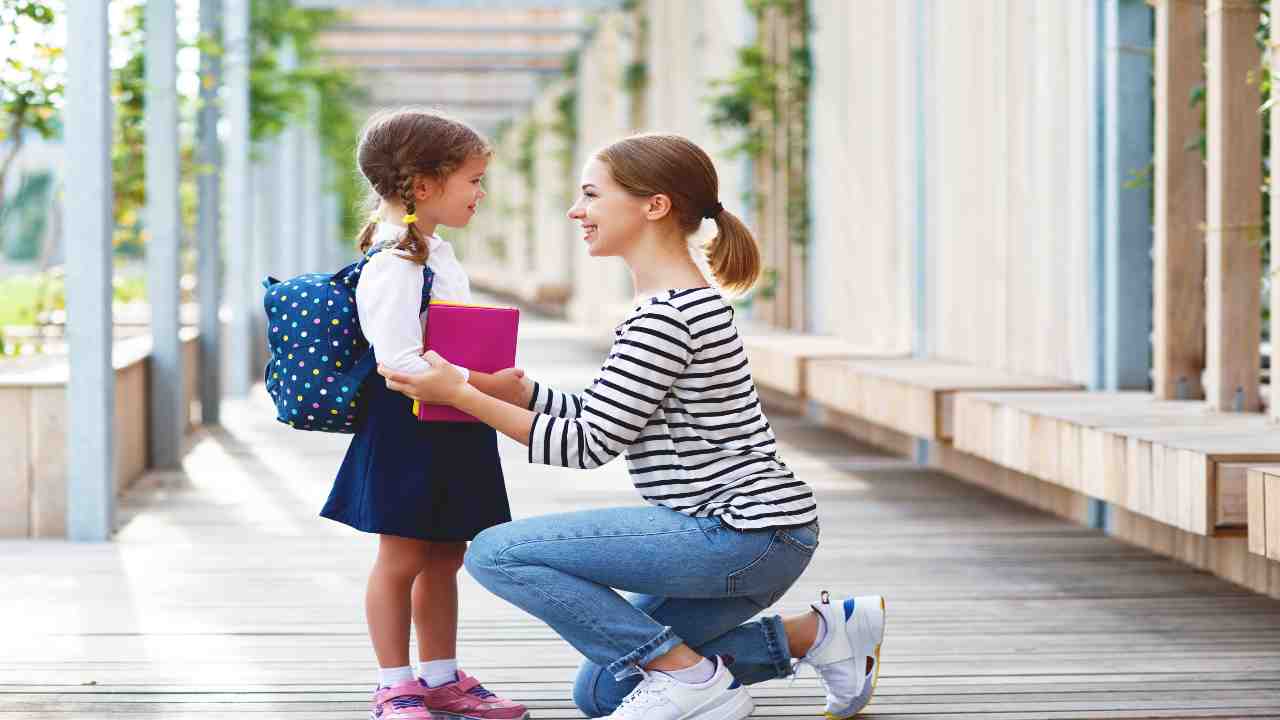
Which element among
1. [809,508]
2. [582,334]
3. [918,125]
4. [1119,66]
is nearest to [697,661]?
[809,508]

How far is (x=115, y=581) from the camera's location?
423cm

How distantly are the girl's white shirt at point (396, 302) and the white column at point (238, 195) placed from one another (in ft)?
19.7

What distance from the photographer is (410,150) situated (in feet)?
9.04

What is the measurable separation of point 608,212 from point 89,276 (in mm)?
2481

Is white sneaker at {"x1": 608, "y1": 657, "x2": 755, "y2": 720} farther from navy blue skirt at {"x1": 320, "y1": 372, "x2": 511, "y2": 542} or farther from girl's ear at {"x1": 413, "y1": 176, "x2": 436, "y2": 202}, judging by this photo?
girl's ear at {"x1": 413, "y1": 176, "x2": 436, "y2": 202}

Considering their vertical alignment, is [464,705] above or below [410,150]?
below

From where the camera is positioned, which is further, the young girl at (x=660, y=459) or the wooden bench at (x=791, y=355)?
the wooden bench at (x=791, y=355)

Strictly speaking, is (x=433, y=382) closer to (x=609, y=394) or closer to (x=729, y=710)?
(x=609, y=394)

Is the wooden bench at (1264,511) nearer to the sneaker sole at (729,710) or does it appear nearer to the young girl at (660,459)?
the young girl at (660,459)

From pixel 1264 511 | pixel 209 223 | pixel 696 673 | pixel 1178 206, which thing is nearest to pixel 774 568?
pixel 696 673

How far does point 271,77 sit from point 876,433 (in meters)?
4.17

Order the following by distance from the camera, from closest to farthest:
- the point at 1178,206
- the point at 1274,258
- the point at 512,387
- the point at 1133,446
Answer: the point at 512,387
the point at 1133,446
the point at 1274,258
the point at 1178,206

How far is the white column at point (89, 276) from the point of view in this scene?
15.3 feet

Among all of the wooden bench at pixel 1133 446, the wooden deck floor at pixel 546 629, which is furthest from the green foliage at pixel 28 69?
the wooden bench at pixel 1133 446
